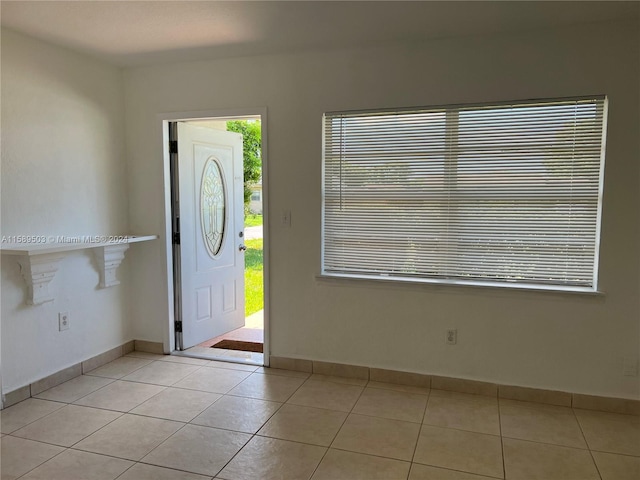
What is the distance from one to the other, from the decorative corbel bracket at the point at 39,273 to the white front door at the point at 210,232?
103cm

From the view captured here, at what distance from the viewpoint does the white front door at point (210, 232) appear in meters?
3.92

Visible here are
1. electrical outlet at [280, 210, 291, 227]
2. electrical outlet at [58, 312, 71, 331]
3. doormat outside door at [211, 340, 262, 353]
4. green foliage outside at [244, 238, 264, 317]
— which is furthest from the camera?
green foliage outside at [244, 238, 264, 317]

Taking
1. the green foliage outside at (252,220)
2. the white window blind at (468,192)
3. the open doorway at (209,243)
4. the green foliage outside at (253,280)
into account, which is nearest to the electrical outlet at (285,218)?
the open doorway at (209,243)

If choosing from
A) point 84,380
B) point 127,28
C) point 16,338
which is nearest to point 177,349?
point 84,380

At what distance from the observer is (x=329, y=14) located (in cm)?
259

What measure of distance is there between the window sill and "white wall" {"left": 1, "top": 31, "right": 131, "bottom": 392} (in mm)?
1781

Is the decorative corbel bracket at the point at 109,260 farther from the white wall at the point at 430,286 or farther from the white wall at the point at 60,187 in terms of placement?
the white wall at the point at 430,286

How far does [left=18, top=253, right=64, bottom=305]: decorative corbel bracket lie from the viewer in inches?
114

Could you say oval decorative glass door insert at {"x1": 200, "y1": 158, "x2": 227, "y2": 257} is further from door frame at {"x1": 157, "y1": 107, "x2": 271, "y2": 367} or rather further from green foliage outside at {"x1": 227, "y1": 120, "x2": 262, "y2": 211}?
green foliage outside at {"x1": 227, "y1": 120, "x2": 262, "y2": 211}

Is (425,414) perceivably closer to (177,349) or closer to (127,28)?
(177,349)

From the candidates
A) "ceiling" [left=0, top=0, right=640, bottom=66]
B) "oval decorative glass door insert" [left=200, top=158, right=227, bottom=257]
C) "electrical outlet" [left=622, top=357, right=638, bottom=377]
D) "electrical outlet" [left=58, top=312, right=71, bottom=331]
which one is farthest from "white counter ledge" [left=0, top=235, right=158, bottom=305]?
"electrical outlet" [left=622, top=357, right=638, bottom=377]

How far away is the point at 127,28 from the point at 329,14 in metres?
1.25

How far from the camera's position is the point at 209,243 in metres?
4.18

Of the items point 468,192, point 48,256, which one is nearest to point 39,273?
point 48,256
